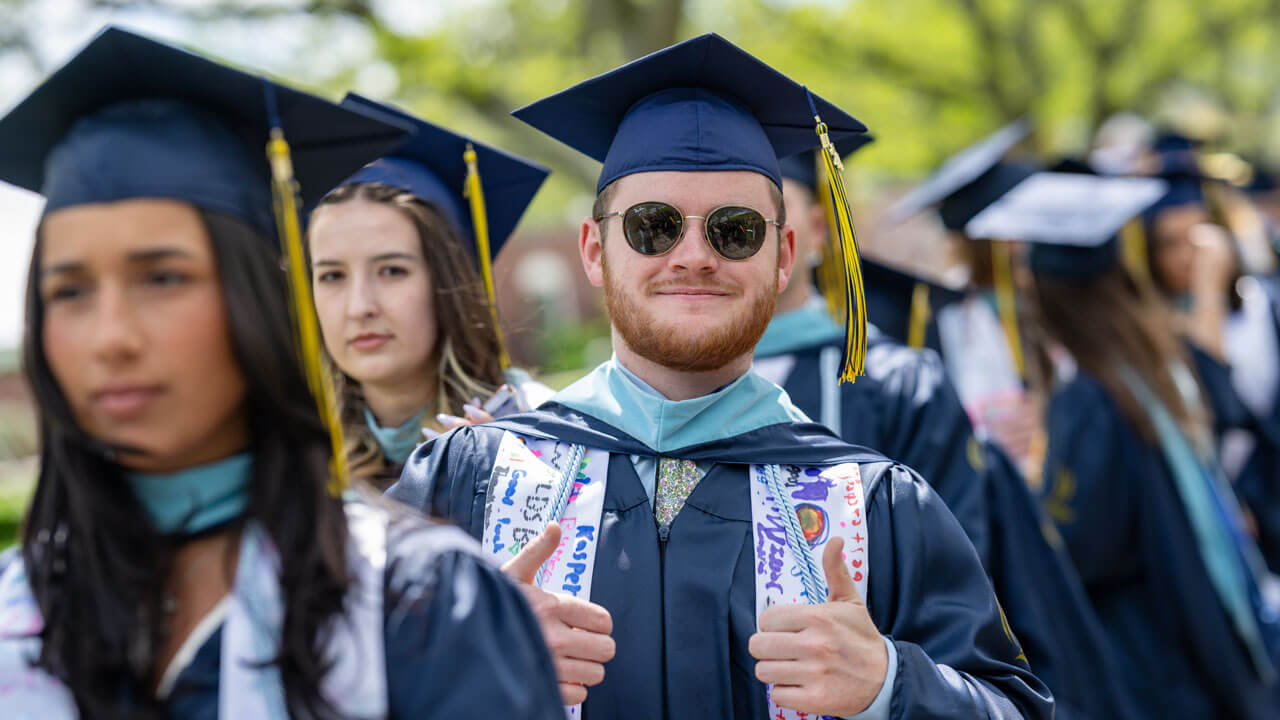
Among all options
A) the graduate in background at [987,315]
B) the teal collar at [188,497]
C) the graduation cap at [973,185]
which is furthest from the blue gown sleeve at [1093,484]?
the teal collar at [188,497]

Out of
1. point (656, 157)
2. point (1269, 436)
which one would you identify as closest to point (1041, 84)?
point (1269, 436)

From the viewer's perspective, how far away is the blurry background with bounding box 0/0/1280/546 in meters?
9.33

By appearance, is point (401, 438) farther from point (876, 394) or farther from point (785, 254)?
point (876, 394)

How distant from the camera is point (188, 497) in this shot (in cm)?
143

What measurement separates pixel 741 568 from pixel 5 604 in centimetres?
120

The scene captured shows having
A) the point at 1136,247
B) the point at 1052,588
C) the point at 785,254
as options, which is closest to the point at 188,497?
the point at 785,254

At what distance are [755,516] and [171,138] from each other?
1207mm

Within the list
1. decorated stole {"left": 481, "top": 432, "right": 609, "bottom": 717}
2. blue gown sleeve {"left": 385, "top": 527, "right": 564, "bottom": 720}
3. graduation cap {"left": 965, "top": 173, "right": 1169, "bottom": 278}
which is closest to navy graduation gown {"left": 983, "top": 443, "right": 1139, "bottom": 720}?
graduation cap {"left": 965, "top": 173, "right": 1169, "bottom": 278}

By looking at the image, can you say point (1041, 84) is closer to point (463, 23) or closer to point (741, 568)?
point (463, 23)

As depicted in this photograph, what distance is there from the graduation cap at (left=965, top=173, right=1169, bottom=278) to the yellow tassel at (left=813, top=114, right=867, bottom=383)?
2.37 metres

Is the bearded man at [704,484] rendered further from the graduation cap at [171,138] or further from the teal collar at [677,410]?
the graduation cap at [171,138]

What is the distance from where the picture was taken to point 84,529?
1385 millimetres

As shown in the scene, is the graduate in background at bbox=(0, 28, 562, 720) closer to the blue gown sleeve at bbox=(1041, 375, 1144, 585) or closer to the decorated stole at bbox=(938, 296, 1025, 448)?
the blue gown sleeve at bbox=(1041, 375, 1144, 585)

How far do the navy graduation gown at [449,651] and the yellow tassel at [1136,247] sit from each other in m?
4.07
